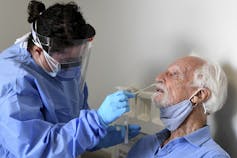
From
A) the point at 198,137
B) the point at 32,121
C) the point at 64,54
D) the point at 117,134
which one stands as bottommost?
the point at 117,134

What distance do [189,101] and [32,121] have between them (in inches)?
26.1

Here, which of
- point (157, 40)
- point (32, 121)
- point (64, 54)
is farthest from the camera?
point (157, 40)

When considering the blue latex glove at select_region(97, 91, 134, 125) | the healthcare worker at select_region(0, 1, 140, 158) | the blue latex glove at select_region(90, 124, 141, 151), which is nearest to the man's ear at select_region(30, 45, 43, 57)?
the healthcare worker at select_region(0, 1, 140, 158)

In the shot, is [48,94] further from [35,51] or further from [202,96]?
[202,96]

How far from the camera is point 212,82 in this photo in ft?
4.83

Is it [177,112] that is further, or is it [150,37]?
[150,37]

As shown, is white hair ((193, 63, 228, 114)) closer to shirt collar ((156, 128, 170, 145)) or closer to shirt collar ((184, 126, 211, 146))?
shirt collar ((184, 126, 211, 146))

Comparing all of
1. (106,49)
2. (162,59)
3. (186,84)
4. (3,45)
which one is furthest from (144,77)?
(3,45)

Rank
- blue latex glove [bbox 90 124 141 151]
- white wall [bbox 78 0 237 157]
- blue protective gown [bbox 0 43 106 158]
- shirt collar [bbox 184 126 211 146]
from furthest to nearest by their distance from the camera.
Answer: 1. blue latex glove [bbox 90 124 141 151]
2. white wall [bbox 78 0 237 157]
3. shirt collar [bbox 184 126 211 146]
4. blue protective gown [bbox 0 43 106 158]

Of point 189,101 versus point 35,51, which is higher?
point 35,51

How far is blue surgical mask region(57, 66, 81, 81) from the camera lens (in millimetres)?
1503

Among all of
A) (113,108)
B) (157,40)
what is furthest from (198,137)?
(157,40)

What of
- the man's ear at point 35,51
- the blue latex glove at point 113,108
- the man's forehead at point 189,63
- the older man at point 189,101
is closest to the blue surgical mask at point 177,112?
the older man at point 189,101

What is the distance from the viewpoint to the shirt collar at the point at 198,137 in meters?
1.45
